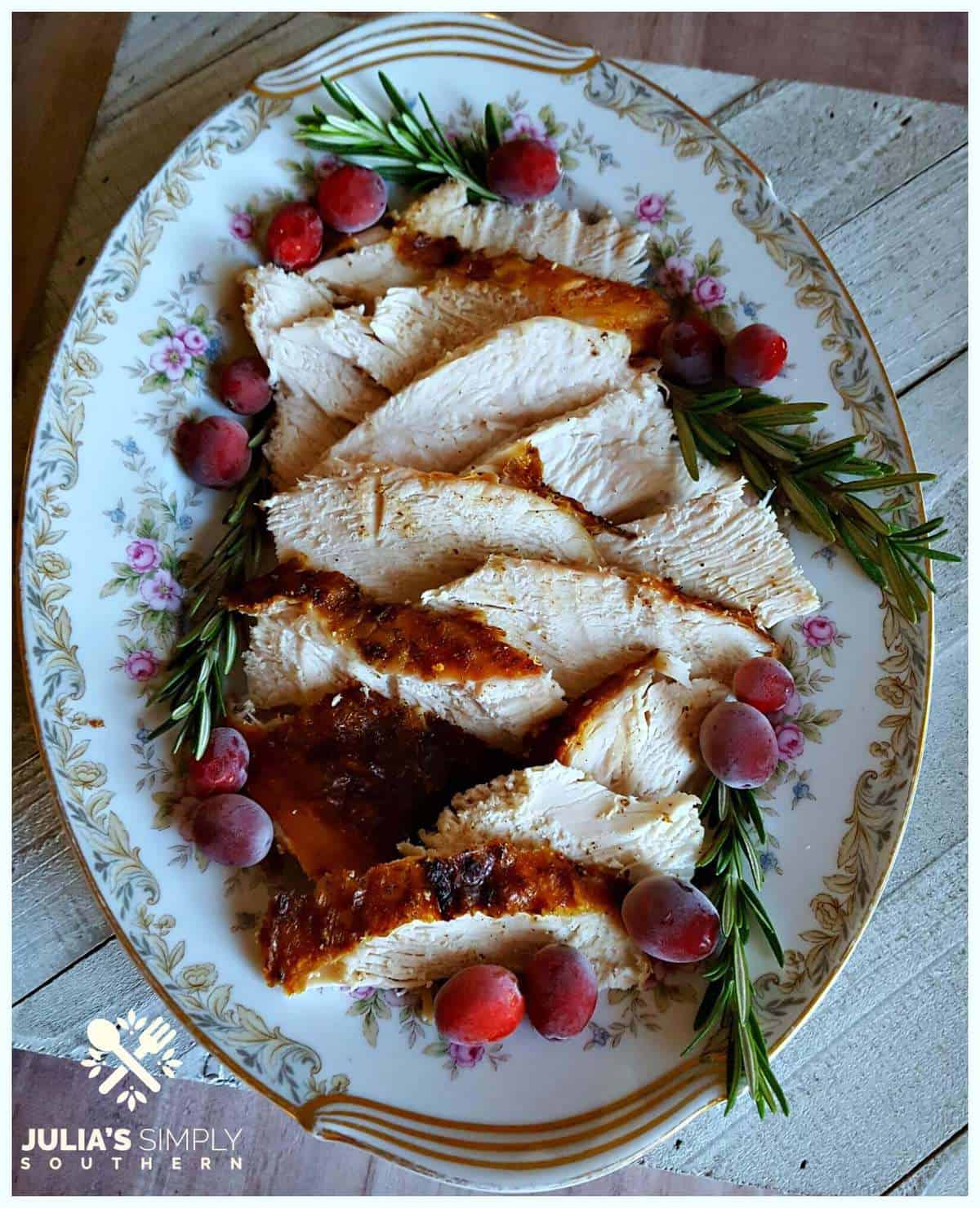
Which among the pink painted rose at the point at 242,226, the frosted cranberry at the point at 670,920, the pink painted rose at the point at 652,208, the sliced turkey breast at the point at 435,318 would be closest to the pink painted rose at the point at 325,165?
the pink painted rose at the point at 242,226

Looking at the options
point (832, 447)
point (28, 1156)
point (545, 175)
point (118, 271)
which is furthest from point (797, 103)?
point (28, 1156)

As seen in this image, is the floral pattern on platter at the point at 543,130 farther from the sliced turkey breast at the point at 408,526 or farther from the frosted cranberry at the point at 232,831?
the frosted cranberry at the point at 232,831

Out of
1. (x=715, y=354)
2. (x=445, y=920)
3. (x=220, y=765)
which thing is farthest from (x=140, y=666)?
(x=715, y=354)

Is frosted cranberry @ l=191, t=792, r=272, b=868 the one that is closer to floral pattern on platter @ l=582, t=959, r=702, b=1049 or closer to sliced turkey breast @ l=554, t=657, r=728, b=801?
sliced turkey breast @ l=554, t=657, r=728, b=801

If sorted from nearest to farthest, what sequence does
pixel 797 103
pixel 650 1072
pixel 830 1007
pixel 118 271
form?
pixel 650 1072, pixel 118 271, pixel 830 1007, pixel 797 103

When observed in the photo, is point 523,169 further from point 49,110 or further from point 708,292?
point 49,110

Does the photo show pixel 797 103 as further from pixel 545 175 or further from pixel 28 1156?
pixel 28 1156
